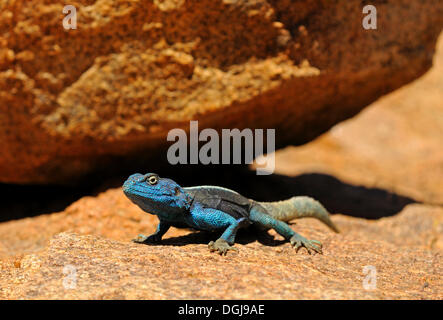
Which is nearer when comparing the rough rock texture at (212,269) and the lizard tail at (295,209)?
the rough rock texture at (212,269)

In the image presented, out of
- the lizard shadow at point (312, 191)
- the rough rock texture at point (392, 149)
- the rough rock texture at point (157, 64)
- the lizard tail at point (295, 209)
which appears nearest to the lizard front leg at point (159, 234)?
the lizard tail at point (295, 209)

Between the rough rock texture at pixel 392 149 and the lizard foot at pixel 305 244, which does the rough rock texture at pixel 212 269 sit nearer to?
the lizard foot at pixel 305 244

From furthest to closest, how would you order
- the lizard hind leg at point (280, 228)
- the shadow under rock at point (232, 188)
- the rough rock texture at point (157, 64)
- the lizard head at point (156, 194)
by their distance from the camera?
the shadow under rock at point (232, 188) < the rough rock texture at point (157, 64) < the lizard hind leg at point (280, 228) < the lizard head at point (156, 194)

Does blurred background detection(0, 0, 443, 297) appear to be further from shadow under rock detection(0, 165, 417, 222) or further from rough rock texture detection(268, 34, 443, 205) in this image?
rough rock texture detection(268, 34, 443, 205)

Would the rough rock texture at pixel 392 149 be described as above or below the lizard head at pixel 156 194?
below

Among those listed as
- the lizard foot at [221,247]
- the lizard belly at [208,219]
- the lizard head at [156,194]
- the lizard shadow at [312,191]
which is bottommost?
the lizard shadow at [312,191]

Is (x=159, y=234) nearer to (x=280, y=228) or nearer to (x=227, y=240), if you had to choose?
(x=227, y=240)
